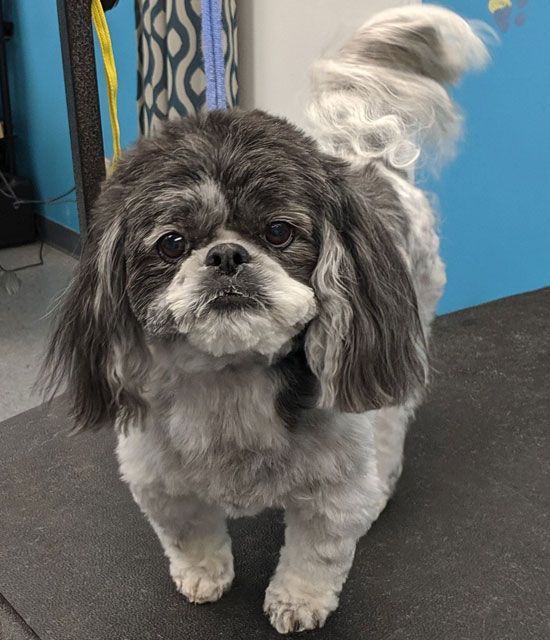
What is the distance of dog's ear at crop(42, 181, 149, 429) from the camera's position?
0.84 metres

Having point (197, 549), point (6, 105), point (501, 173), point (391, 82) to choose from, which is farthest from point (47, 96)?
point (197, 549)

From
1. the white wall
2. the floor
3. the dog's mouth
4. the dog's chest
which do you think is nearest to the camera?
the dog's mouth

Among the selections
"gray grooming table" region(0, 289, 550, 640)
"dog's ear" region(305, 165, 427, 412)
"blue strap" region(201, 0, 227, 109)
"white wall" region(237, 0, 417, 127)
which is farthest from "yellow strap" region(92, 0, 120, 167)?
"white wall" region(237, 0, 417, 127)

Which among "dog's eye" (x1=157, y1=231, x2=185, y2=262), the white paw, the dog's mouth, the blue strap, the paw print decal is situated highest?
the blue strap

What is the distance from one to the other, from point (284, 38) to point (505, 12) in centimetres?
60

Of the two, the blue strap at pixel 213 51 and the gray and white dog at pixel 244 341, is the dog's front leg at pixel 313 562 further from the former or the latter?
the blue strap at pixel 213 51

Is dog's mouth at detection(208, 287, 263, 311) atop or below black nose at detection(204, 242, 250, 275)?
below

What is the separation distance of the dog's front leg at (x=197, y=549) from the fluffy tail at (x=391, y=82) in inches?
26.0

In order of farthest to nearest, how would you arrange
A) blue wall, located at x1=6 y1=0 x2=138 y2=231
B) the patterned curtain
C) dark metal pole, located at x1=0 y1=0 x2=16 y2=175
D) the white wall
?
dark metal pole, located at x1=0 y1=0 x2=16 y2=175 → blue wall, located at x1=6 y1=0 x2=138 y2=231 → the white wall → the patterned curtain

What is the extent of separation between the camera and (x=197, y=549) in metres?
1.11

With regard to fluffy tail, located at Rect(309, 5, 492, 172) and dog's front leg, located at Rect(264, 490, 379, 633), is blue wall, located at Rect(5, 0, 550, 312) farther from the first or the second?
dog's front leg, located at Rect(264, 490, 379, 633)

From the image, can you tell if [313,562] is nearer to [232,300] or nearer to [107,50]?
[232,300]

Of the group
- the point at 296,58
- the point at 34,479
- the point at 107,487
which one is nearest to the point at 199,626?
the point at 107,487

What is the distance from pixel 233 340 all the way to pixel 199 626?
0.53 metres
